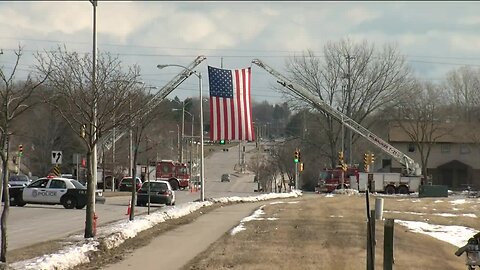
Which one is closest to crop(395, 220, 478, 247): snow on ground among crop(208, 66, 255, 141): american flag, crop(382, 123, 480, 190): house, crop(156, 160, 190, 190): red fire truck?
crop(208, 66, 255, 141): american flag

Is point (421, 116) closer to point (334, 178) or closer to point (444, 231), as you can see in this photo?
point (334, 178)

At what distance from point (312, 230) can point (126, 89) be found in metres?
7.89

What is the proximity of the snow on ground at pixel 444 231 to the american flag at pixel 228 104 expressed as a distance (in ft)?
33.9

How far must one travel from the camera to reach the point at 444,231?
2689 cm

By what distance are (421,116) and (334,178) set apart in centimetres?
1916

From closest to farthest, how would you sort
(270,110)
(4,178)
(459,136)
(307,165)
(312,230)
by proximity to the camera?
(4,178) → (312,230) → (459,136) → (307,165) → (270,110)

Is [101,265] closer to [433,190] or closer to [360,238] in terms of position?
[360,238]

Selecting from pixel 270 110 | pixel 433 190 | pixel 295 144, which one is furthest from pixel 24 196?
pixel 270 110

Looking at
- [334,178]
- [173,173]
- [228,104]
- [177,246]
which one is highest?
[228,104]

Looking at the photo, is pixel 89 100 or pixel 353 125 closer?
pixel 89 100

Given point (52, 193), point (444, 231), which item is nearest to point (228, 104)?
point (52, 193)

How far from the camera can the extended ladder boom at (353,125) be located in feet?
218

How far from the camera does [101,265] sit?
47.7ft

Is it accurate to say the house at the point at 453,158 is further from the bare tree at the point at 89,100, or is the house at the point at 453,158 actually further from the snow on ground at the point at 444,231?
the bare tree at the point at 89,100
